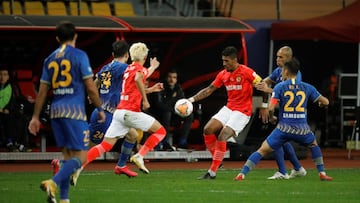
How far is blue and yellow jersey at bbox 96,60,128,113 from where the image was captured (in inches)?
706

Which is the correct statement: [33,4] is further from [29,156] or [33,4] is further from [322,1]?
[322,1]

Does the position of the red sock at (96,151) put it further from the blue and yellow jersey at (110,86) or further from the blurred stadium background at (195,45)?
the blurred stadium background at (195,45)

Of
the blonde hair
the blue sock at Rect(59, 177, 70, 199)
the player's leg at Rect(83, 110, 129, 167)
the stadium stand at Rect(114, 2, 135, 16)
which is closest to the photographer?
the blue sock at Rect(59, 177, 70, 199)

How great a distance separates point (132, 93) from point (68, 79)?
443cm

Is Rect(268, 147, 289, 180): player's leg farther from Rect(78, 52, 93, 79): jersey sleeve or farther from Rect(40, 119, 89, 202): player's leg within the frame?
Rect(78, 52, 93, 79): jersey sleeve

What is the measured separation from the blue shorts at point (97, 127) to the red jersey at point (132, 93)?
106 cm

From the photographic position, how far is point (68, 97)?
12805 millimetres

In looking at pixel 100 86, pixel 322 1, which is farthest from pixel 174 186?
pixel 322 1

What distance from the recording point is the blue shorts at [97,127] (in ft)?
59.9

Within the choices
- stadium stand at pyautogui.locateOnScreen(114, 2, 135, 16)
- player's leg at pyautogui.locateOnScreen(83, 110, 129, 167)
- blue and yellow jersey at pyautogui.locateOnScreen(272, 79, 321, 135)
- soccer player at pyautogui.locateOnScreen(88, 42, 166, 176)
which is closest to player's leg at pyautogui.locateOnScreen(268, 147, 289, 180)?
blue and yellow jersey at pyautogui.locateOnScreen(272, 79, 321, 135)

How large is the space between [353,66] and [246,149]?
277 inches

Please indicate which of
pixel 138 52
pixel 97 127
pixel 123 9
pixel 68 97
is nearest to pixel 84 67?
pixel 68 97

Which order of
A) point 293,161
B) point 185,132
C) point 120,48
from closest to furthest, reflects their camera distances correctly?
point 120,48 < point 293,161 < point 185,132

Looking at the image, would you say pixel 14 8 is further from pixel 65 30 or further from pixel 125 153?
pixel 65 30
